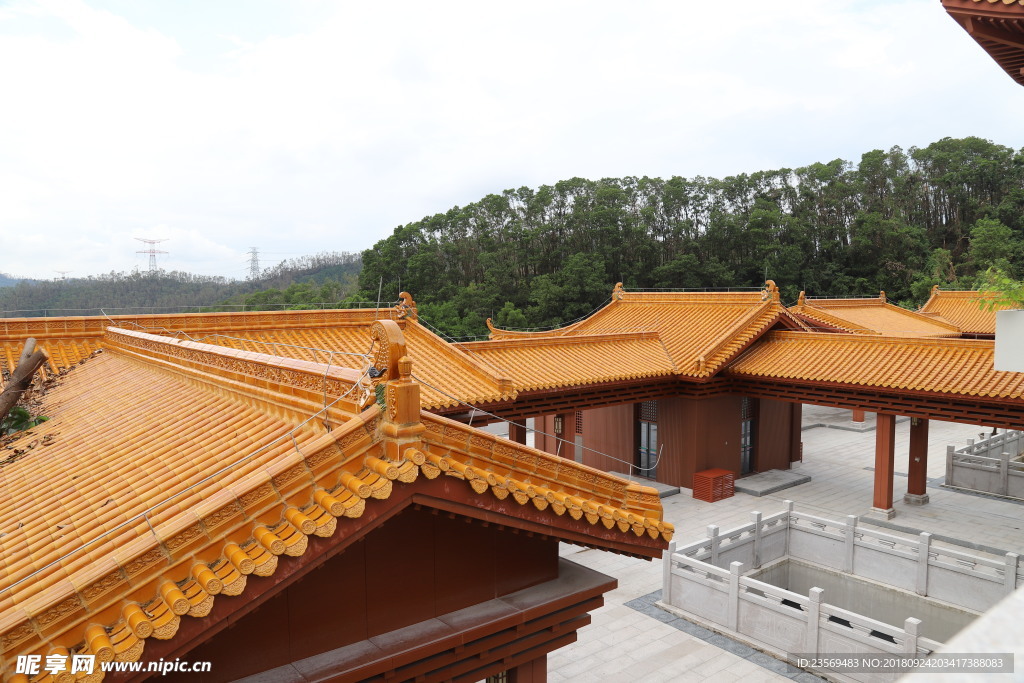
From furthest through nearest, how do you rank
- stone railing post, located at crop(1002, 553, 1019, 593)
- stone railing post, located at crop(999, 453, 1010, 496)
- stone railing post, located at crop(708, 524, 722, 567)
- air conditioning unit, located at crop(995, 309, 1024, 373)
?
stone railing post, located at crop(999, 453, 1010, 496)
stone railing post, located at crop(708, 524, 722, 567)
stone railing post, located at crop(1002, 553, 1019, 593)
air conditioning unit, located at crop(995, 309, 1024, 373)

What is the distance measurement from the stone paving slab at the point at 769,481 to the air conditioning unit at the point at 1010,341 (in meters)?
9.64

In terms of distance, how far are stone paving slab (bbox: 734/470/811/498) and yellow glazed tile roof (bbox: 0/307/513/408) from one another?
8.40 m

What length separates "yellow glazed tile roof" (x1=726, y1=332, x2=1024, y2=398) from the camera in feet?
44.7

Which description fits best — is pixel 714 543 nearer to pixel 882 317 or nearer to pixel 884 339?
pixel 884 339

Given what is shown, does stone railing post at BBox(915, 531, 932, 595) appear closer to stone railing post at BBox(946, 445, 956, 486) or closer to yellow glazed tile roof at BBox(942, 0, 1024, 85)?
yellow glazed tile roof at BBox(942, 0, 1024, 85)

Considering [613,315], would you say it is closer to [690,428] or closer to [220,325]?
[690,428]

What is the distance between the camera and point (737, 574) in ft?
35.2

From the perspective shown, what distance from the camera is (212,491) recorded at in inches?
161

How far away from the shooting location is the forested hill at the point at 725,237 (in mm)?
51031

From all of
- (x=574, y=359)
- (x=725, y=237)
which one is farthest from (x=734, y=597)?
(x=725, y=237)

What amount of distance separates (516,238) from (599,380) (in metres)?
42.5

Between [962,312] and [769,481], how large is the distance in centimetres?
2269

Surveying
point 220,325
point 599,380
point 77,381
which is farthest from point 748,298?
point 77,381

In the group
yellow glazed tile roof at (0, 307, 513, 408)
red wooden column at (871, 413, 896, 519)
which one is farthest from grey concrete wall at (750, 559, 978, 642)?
yellow glazed tile roof at (0, 307, 513, 408)
